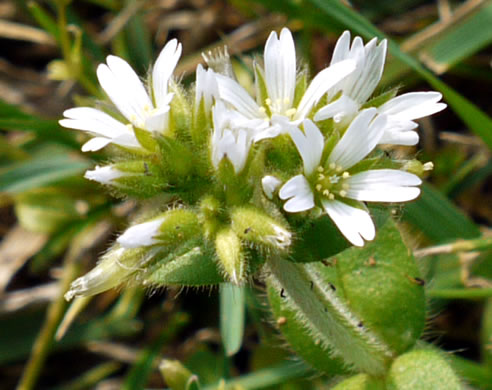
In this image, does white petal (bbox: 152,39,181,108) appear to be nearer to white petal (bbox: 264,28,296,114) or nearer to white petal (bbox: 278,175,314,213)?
white petal (bbox: 264,28,296,114)

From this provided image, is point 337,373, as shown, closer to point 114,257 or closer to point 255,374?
point 255,374

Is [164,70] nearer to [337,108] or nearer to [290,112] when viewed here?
[290,112]

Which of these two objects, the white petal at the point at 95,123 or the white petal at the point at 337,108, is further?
the white petal at the point at 95,123

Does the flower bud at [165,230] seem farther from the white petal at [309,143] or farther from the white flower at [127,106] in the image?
the white petal at [309,143]

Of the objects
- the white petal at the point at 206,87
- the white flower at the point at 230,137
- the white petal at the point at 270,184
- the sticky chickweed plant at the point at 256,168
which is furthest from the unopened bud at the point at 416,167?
the white petal at the point at 206,87

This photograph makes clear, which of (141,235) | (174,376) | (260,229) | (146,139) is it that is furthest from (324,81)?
(174,376)

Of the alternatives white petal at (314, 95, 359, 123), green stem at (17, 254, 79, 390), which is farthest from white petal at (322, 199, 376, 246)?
green stem at (17, 254, 79, 390)
